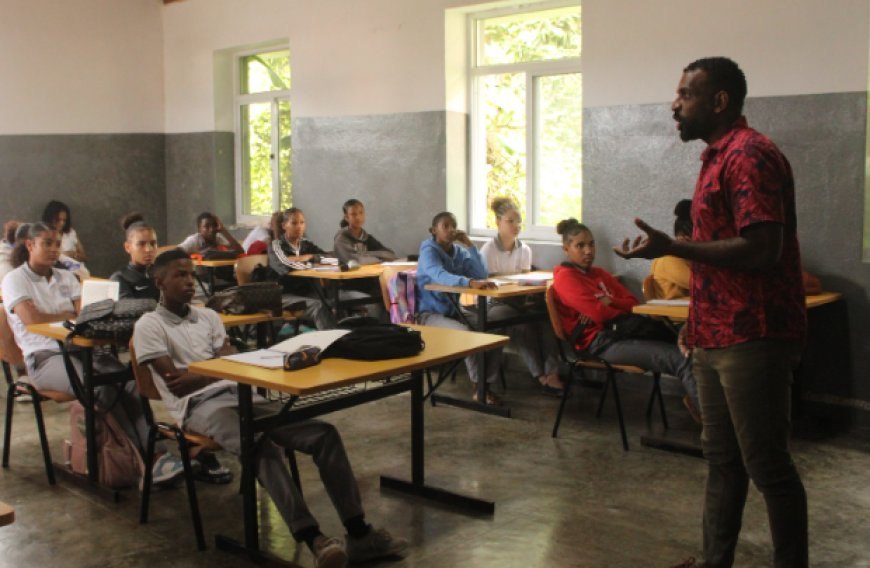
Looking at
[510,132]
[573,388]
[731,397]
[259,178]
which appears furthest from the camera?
[259,178]

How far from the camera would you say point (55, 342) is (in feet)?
14.6

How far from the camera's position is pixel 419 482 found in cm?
411

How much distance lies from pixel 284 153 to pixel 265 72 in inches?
33.3

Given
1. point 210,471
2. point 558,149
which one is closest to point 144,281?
point 210,471

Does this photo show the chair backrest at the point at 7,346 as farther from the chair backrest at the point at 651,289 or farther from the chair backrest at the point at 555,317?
the chair backrest at the point at 651,289

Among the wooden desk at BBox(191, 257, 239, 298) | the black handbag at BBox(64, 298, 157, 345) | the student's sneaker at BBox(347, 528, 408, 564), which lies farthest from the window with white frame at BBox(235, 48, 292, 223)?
the student's sneaker at BBox(347, 528, 408, 564)

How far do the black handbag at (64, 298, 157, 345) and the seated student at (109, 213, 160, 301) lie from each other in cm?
50

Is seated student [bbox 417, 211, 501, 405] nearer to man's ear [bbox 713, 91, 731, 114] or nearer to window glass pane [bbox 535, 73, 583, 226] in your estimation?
window glass pane [bbox 535, 73, 583, 226]

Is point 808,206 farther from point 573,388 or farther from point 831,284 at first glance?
point 573,388

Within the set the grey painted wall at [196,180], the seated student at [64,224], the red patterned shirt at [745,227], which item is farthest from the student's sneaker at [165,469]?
the grey painted wall at [196,180]

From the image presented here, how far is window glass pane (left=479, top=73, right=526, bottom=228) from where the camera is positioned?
7.14 metres

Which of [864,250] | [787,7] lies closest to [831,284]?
[864,250]

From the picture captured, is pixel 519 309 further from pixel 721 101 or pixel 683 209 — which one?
pixel 721 101

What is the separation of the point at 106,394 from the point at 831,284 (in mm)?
3779
